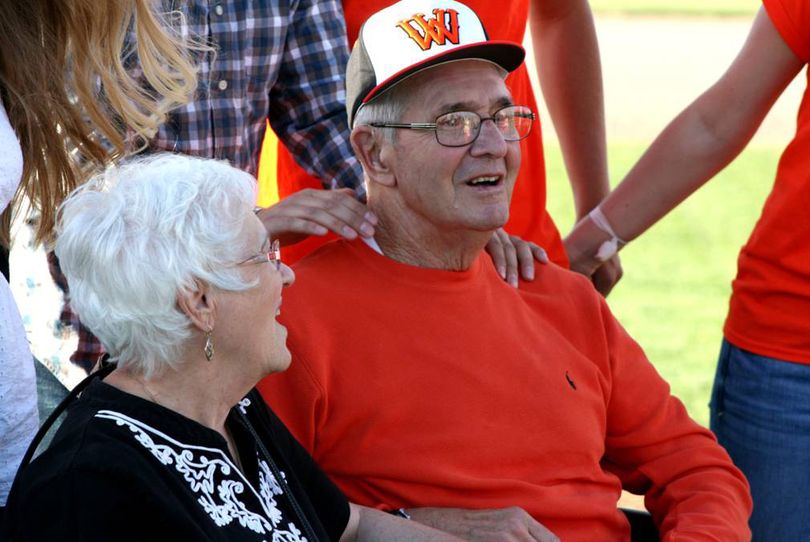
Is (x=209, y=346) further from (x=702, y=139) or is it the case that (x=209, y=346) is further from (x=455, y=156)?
(x=702, y=139)

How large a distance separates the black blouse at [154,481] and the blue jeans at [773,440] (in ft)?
3.79

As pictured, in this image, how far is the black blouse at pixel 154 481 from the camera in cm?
182

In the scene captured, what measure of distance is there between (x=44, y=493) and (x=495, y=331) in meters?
1.09

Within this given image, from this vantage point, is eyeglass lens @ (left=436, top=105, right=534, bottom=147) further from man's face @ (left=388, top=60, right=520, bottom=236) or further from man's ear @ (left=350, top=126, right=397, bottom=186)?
man's ear @ (left=350, top=126, right=397, bottom=186)

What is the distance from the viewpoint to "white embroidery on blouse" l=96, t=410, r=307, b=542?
1973mm

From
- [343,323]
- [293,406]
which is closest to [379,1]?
[343,323]

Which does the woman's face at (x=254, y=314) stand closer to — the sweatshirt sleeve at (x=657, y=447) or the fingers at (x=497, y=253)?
the fingers at (x=497, y=253)

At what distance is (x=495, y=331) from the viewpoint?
104 inches

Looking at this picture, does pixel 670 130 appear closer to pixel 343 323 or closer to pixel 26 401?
pixel 343 323

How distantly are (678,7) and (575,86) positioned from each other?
1562cm

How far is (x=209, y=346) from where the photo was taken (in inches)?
82.2

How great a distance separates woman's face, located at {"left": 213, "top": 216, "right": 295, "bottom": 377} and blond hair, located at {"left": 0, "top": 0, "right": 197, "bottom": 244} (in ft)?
1.51

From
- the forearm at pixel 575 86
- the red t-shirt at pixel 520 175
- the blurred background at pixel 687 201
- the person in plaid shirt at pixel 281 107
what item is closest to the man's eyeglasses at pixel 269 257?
the person in plaid shirt at pixel 281 107

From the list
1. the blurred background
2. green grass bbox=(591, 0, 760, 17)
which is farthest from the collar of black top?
green grass bbox=(591, 0, 760, 17)
